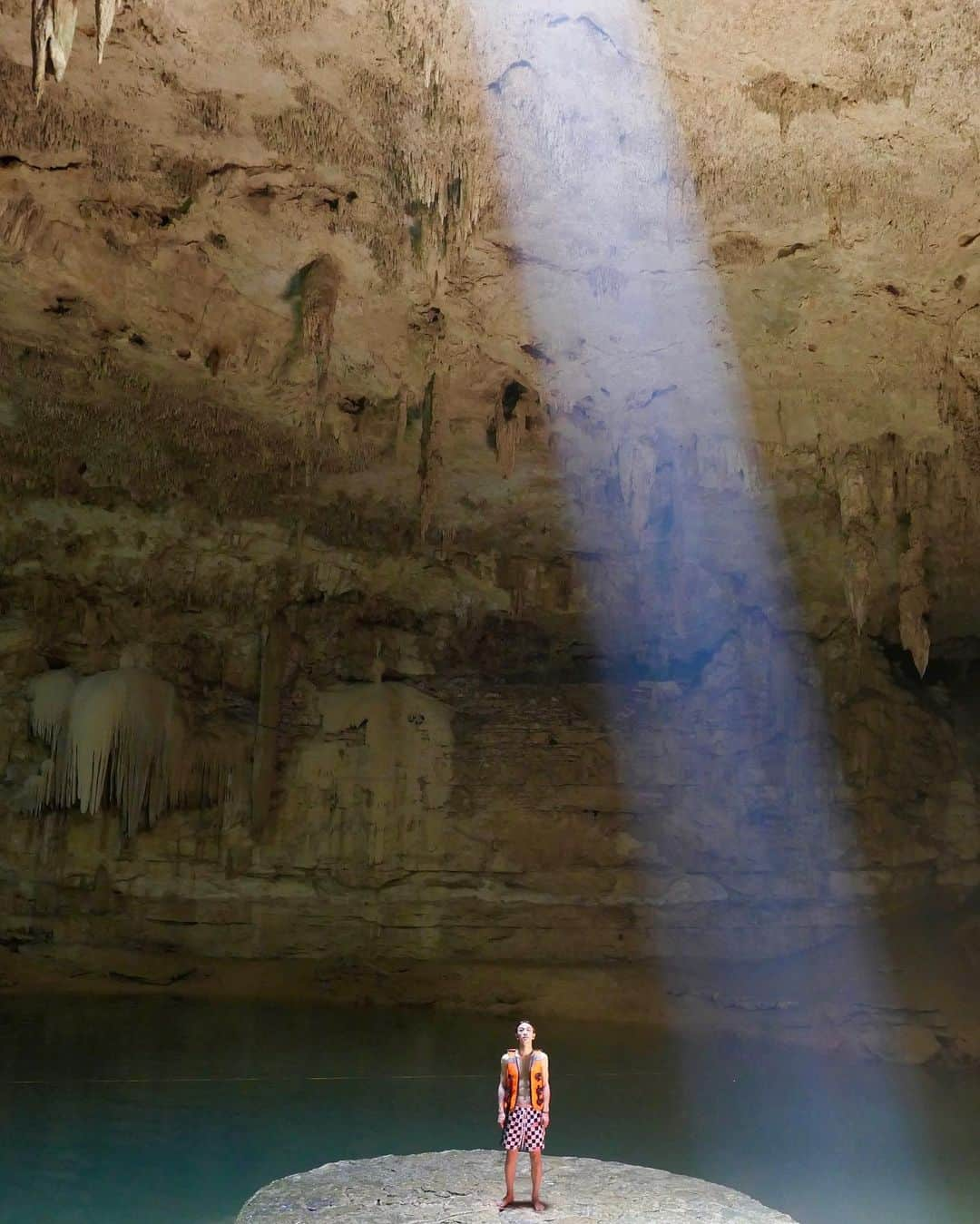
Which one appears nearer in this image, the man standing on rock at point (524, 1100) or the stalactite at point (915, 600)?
the man standing on rock at point (524, 1100)

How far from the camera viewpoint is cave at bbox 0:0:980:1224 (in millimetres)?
5500

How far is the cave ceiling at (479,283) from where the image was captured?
16.7ft

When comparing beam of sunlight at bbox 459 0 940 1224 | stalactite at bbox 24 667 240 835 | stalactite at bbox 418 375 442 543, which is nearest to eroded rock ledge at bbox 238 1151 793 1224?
beam of sunlight at bbox 459 0 940 1224

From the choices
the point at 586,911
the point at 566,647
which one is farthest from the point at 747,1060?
the point at 566,647

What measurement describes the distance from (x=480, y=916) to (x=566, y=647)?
3.19m

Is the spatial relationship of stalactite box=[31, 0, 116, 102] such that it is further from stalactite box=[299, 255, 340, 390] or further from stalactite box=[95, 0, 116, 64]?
stalactite box=[299, 255, 340, 390]

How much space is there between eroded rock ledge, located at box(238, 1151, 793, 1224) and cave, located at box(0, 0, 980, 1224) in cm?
92

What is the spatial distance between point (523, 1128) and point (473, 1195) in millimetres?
692

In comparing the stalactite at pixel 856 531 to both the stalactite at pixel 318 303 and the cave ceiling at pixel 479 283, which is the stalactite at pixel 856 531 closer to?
the cave ceiling at pixel 479 283

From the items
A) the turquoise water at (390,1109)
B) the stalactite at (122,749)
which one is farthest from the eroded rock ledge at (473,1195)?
the stalactite at (122,749)

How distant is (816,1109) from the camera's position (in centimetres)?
886

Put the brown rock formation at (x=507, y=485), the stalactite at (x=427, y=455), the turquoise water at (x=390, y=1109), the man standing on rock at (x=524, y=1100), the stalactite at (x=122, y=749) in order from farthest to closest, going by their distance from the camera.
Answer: the stalactite at (x=122, y=749) → the stalactite at (x=427, y=455) → the turquoise water at (x=390, y=1109) → the brown rock formation at (x=507, y=485) → the man standing on rock at (x=524, y=1100)

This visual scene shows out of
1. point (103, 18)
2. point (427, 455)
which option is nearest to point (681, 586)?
point (427, 455)

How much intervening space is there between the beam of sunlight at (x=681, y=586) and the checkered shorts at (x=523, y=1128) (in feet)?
7.71
